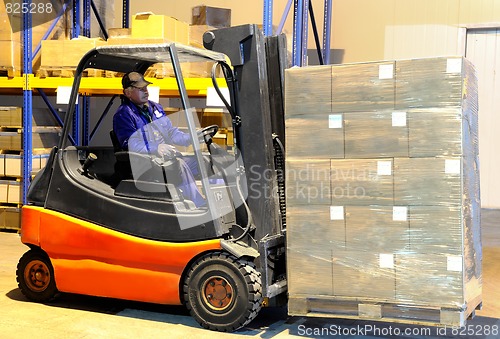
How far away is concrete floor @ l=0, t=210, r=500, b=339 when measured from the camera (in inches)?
191

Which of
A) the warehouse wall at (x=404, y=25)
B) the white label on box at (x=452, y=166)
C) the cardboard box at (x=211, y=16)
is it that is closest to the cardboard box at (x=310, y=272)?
the white label on box at (x=452, y=166)

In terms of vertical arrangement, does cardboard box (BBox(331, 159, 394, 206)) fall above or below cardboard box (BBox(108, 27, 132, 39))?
below

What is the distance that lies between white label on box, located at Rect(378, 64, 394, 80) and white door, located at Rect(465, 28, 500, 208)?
8735 millimetres

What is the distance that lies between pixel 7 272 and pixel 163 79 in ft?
9.80

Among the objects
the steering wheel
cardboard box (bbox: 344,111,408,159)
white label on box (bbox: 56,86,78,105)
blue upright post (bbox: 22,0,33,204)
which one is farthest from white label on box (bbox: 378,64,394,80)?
blue upright post (bbox: 22,0,33,204)

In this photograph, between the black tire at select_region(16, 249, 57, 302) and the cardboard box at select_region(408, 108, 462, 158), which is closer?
the cardboard box at select_region(408, 108, 462, 158)

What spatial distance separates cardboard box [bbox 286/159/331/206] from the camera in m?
4.62

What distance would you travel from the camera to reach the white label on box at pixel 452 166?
4.29 m

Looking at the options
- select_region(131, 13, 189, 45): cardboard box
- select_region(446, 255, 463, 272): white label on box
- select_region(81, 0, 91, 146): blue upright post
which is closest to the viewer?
select_region(446, 255, 463, 272): white label on box

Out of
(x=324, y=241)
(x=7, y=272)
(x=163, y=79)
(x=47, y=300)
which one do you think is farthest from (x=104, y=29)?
(x=324, y=241)

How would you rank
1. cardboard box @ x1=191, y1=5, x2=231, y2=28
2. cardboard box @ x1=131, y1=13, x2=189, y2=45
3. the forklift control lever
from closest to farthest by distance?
1. the forklift control lever
2. cardboard box @ x1=131, y1=13, x2=189, y2=45
3. cardboard box @ x1=191, y1=5, x2=231, y2=28

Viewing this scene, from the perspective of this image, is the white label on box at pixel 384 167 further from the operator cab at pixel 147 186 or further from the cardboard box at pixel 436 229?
the operator cab at pixel 147 186

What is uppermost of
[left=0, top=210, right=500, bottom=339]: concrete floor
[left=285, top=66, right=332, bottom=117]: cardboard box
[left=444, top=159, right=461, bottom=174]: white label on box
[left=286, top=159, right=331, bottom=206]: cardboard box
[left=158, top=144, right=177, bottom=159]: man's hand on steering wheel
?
[left=285, top=66, right=332, bottom=117]: cardboard box

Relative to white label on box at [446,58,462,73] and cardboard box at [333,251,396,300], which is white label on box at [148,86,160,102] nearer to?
cardboard box at [333,251,396,300]
